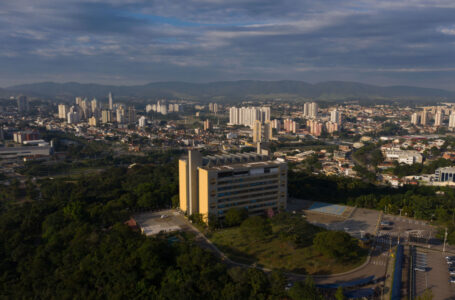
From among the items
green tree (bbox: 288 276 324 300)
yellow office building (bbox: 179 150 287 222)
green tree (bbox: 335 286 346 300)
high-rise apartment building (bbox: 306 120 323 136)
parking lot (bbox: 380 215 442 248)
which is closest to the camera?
green tree (bbox: 288 276 324 300)

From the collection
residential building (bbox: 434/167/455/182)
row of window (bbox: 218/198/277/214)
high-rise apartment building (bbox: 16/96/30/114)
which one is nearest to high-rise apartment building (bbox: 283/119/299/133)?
residential building (bbox: 434/167/455/182)

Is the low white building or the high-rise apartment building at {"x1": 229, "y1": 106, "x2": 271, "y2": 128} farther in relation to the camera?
the high-rise apartment building at {"x1": 229, "y1": 106, "x2": 271, "y2": 128}

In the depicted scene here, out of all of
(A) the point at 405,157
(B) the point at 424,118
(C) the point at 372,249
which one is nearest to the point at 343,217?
(C) the point at 372,249

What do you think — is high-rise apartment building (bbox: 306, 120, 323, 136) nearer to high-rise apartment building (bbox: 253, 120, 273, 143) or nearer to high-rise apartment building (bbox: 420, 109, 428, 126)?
high-rise apartment building (bbox: 253, 120, 273, 143)

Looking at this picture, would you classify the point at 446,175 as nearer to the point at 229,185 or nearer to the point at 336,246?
the point at 336,246

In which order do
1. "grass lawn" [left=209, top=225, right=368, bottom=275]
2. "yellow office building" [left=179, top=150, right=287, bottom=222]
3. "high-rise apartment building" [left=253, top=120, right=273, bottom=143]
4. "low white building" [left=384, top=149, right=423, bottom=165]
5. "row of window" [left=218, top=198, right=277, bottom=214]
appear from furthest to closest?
1. "high-rise apartment building" [left=253, top=120, right=273, bottom=143]
2. "low white building" [left=384, top=149, right=423, bottom=165]
3. "row of window" [left=218, top=198, right=277, bottom=214]
4. "yellow office building" [left=179, top=150, right=287, bottom=222]
5. "grass lawn" [left=209, top=225, right=368, bottom=275]

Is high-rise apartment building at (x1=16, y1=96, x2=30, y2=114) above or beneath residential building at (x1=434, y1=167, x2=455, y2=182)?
above
